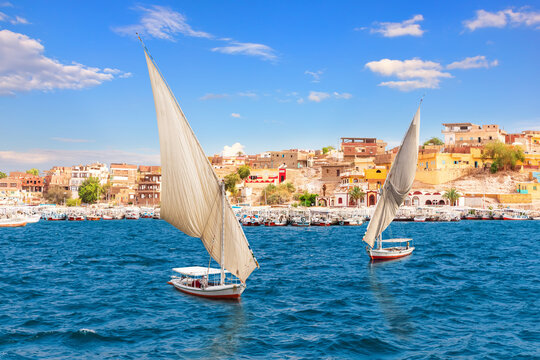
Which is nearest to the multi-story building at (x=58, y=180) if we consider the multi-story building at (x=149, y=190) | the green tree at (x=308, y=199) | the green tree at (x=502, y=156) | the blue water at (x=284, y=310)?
the multi-story building at (x=149, y=190)

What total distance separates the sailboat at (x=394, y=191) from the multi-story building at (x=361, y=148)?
7834cm

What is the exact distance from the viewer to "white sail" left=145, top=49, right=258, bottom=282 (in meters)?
17.8

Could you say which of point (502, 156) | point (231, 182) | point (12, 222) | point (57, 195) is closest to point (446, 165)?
point (502, 156)

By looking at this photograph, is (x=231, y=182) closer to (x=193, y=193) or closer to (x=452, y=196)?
→ (x=452, y=196)

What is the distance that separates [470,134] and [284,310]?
349ft

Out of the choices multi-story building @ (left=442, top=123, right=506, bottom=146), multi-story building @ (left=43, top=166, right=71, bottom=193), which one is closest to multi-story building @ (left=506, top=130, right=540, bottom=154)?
multi-story building @ (left=442, top=123, right=506, bottom=146)

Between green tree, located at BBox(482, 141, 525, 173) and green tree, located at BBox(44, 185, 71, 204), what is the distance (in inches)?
4105

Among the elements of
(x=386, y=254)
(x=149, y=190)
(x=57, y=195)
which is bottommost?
(x=386, y=254)

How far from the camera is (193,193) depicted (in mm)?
18781

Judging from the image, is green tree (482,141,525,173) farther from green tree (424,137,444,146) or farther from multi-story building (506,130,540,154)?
green tree (424,137,444,146)

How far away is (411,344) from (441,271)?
15046mm

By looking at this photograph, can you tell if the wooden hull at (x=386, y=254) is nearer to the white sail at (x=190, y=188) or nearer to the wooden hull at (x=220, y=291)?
the wooden hull at (x=220, y=291)

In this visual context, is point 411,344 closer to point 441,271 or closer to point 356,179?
point 441,271

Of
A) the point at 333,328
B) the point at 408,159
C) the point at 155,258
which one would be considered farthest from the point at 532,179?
the point at 333,328
